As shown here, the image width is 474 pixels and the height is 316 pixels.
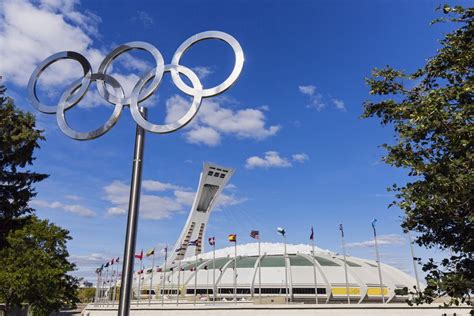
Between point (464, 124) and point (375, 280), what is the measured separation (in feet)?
200

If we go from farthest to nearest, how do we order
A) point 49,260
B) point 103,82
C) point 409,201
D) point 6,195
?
point 49,260 → point 6,195 → point 103,82 → point 409,201

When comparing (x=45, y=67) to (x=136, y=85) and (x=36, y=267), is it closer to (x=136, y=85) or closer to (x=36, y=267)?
(x=136, y=85)

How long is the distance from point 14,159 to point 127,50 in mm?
19179

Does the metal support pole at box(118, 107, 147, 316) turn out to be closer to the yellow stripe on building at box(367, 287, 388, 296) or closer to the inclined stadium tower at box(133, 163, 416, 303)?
the inclined stadium tower at box(133, 163, 416, 303)

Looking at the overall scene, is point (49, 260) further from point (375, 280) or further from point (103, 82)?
point (375, 280)

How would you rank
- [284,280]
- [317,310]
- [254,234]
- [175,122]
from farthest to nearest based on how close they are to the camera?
[284,280], [254,234], [317,310], [175,122]

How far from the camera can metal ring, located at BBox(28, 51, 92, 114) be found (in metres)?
11.6

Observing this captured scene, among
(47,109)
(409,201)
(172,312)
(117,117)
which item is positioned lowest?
(172,312)

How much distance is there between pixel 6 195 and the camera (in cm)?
2620

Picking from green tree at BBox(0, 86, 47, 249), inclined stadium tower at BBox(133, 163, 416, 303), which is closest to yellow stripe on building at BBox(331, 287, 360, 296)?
inclined stadium tower at BBox(133, 163, 416, 303)

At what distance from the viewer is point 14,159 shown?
26.1 metres

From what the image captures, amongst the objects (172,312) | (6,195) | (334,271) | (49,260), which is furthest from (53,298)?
(334,271)

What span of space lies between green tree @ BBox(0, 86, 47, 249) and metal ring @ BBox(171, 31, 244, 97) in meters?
19.3

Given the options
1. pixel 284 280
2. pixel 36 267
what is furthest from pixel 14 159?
pixel 284 280
